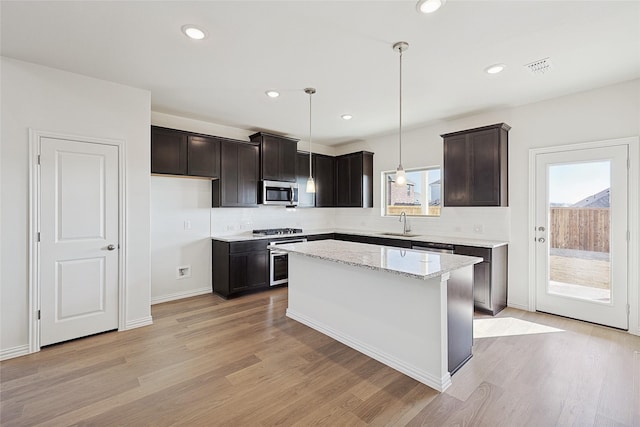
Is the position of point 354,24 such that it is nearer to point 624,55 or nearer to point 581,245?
point 624,55

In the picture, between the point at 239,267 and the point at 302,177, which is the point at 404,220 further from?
the point at 239,267

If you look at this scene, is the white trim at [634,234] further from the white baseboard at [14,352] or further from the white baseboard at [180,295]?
the white baseboard at [14,352]

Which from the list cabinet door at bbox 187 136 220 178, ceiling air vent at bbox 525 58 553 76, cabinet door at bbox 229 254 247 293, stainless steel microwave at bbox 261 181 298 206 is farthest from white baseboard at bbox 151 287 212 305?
ceiling air vent at bbox 525 58 553 76

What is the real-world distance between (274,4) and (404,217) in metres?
4.02

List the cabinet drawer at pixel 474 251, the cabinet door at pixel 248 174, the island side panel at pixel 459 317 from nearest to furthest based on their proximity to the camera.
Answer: the island side panel at pixel 459 317, the cabinet drawer at pixel 474 251, the cabinet door at pixel 248 174

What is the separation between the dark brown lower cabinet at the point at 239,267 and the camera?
173 inches

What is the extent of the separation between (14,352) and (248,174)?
3.31 meters

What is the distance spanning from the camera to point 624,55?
266 cm

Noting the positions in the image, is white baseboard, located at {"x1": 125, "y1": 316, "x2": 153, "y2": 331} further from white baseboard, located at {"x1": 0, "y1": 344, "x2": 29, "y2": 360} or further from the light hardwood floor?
white baseboard, located at {"x1": 0, "y1": 344, "x2": 29, "y2": 360}

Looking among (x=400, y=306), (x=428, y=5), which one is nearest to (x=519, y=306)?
(x=400, y=306)

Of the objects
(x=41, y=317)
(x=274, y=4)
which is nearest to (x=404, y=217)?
(x=274, y=4)

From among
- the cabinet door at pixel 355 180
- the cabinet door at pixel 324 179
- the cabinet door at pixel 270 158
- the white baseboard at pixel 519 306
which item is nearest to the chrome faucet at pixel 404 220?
the cabinet door at pixel 355 180

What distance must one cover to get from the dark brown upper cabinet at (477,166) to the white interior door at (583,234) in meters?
0.43

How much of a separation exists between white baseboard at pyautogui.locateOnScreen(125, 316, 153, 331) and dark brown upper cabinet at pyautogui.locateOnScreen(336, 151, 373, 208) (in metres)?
3.86
